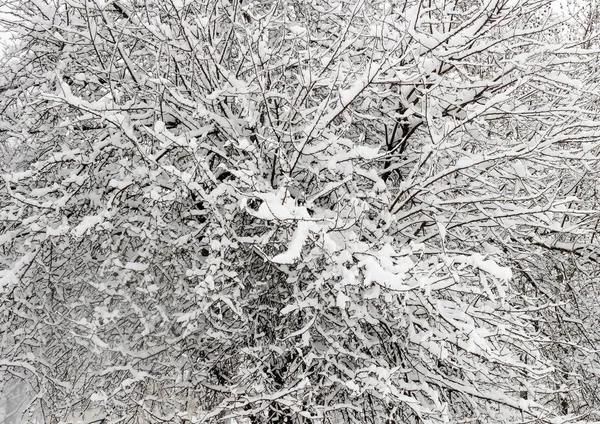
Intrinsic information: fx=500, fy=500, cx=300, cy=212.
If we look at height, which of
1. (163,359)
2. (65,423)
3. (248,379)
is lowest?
(65,423)

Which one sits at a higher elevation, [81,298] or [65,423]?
[81,298]

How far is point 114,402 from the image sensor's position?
151 inches

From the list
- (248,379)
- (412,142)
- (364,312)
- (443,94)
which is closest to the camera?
(364,312)

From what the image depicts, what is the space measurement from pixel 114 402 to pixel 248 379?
109 cm

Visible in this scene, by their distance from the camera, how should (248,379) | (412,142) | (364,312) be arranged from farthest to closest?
(412,142) < (248,379) < (364,312)

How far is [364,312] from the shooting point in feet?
11.0

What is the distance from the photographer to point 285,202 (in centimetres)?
275

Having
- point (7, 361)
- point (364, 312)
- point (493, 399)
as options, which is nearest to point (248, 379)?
point (364, 312)

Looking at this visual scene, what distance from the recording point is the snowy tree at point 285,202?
10.8ft

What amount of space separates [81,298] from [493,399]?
3.44 meters

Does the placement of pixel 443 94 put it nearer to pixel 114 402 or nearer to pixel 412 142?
pixel 412 142

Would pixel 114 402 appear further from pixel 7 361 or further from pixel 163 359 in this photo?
pixel 7 361

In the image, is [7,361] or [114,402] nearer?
[114,402]

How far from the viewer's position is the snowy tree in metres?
3.30
